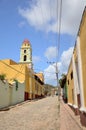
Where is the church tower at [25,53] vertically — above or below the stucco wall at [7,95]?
above

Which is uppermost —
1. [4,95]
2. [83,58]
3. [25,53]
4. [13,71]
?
[25,53]

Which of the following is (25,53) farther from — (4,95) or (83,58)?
(83,58)

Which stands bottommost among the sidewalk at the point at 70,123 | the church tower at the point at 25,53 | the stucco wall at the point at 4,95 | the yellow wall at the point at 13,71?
the sidewalk at the point at 70,123

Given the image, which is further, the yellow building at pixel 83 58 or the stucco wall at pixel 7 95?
the stucco wall at pixel 7 95

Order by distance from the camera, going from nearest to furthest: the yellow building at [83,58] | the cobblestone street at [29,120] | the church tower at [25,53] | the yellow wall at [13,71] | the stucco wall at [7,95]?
1. the yellow building at [83,58]
2. the cobblestone street at [29,120]
3. the stucco wall at [7,95]
4. the yellow wall at [13,71]
5. the church tower at [25,53]

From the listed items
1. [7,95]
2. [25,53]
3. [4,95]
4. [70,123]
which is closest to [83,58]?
[70,123]

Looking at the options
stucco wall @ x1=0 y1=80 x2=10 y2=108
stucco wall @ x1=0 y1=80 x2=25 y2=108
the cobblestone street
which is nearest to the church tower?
stucco wall @ x1=0 y1=80 x2=25 y2=108

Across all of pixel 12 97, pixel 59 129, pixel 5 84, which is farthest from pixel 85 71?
pixel 12 97

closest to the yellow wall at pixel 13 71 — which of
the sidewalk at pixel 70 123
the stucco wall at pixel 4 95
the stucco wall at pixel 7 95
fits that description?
the stucco wall at pixel 7 95

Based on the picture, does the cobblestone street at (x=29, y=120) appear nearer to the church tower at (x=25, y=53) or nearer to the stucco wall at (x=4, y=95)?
the stucco wall at (x=4, y=95)

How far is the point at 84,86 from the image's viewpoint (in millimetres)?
10453

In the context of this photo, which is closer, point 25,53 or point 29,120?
point 29,120

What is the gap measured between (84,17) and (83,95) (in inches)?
150

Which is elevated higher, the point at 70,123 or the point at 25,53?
the point at 25,53
